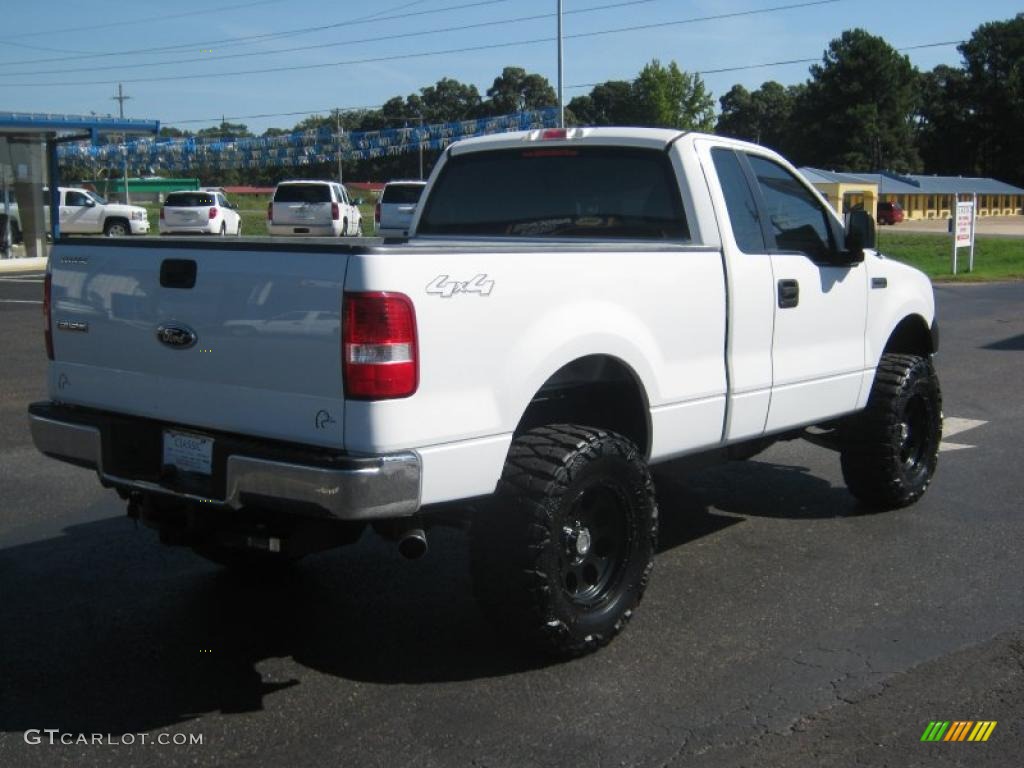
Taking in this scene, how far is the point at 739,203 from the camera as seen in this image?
217 inches

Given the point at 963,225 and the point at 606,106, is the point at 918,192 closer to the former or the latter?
the point at 606,106

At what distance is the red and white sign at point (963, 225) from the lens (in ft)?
89.7

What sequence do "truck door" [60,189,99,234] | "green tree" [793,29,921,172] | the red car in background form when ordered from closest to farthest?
the red car in background
"truck door" [60,189,99,234]
"green tree" [793,29,921,172]

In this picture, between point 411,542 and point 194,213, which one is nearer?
point 411,542

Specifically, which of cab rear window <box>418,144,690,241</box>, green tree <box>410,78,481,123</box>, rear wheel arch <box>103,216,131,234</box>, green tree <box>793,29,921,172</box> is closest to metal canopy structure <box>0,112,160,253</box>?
rear wheel arch <box>103,216,131,234</box>

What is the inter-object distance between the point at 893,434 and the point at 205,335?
3953 mm

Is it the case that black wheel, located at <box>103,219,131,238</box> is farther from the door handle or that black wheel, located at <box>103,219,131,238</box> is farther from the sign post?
the door handle

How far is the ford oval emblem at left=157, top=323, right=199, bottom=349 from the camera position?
4.12 metres

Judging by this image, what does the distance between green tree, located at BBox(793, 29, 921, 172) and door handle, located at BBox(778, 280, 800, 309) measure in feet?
340

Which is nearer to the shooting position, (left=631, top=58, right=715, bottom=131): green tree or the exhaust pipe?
the exhaust pipe

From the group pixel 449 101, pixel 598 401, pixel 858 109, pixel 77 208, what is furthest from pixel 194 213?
pixel 858 109

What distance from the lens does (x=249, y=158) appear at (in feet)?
207

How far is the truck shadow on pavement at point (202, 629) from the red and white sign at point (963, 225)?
23.5 meters

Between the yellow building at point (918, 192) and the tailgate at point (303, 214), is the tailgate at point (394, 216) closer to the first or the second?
the tailgate at point (303, 214)
